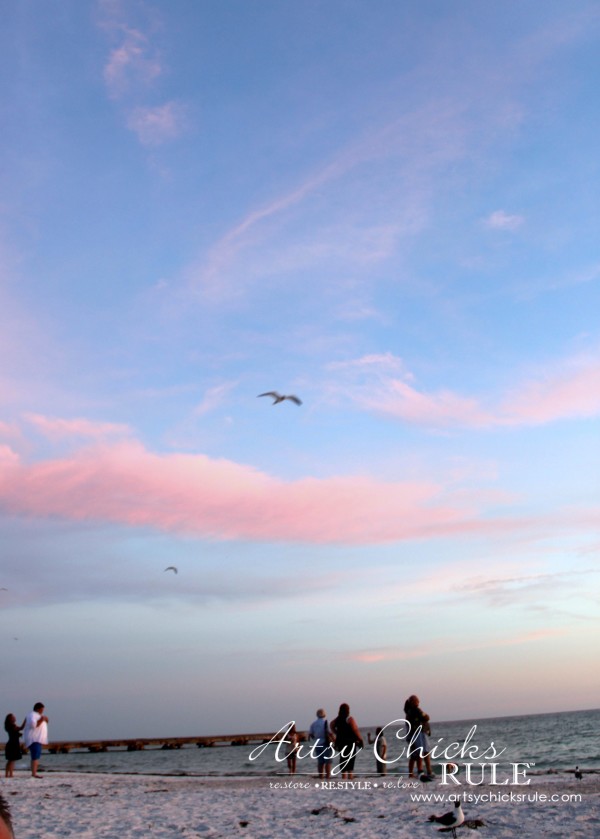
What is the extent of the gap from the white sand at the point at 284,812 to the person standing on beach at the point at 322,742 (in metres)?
0.79

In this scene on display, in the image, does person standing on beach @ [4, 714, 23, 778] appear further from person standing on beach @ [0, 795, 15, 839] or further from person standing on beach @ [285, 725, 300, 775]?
person standing on beach @ [0, 795, 15, 839]

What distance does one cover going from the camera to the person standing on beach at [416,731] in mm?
17344

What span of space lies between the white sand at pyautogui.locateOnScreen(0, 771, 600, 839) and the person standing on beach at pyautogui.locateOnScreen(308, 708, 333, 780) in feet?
2.60

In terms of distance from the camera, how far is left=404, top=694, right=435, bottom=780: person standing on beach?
1734 cm

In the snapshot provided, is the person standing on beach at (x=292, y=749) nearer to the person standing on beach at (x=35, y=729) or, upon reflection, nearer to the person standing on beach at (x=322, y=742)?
the person standing on beach at (x=322, y=742)

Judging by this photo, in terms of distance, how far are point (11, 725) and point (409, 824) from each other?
46.1 ft

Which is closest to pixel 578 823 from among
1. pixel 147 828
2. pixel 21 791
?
pixel 147 828

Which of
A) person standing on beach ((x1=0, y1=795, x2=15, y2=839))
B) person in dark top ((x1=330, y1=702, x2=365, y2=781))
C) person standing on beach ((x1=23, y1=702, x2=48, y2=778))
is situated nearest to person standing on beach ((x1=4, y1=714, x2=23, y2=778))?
person standing on beach ((x1=23, y1=702, x2=48, y2=778))

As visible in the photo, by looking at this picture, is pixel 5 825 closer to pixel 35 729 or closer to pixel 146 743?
pixel 35 729

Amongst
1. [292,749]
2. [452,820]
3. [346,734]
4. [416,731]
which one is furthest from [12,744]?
[452,820]

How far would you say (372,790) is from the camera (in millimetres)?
15148

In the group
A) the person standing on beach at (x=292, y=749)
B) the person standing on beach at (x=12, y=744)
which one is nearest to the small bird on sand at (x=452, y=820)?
the person standing on beach at (x=292, y=749)

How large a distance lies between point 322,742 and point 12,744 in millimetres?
8728

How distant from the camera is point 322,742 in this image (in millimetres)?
18016
